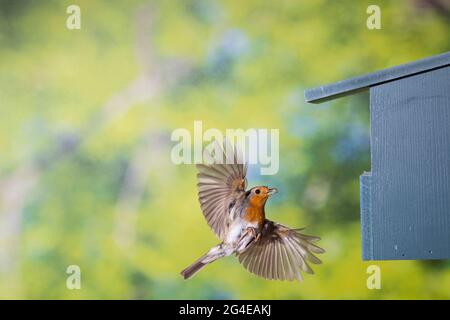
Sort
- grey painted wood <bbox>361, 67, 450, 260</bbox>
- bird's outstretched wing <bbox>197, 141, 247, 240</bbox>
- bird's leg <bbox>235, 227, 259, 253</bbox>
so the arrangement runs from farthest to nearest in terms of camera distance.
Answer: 1. bird's leg <bbox>235, 227, 259, 253</bbox>
2. bird's outstretched wing <bbox>197, 141, 247, 240</bbox>
3. grey painted wood <bbox>361, 67, 450, 260</bbox>

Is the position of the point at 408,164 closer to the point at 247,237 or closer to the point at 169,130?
the point at 247,237

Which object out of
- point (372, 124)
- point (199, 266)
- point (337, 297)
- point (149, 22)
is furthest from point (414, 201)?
point (149, 22)

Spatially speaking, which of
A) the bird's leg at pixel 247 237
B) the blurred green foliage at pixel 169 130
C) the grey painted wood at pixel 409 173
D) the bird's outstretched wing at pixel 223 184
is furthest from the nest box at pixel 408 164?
the blurred green foliage at pixel 169 130

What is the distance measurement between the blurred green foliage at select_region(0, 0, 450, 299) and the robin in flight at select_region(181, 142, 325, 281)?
97cm

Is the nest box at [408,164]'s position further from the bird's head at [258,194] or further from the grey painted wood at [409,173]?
the bird's head at [258,194]

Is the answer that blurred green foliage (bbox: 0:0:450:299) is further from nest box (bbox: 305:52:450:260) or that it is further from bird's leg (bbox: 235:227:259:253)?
nest box (bbox: 305:52:450:260)

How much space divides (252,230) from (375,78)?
858mm

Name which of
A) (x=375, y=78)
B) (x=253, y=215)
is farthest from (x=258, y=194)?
(x=375, y=78)

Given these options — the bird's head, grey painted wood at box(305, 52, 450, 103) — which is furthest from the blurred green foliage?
grey painted wood at box(305, 52, 450, 103)

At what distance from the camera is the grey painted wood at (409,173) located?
5.01 ft

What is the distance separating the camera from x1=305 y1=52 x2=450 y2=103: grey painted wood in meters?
1.56

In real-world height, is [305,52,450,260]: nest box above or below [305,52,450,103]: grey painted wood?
below

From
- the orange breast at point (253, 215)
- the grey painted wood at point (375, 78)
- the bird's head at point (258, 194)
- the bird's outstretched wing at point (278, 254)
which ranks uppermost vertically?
the grey painted wood at point (375, 78)

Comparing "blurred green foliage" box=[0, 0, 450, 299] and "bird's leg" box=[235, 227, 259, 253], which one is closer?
"bird's leg" box=[235, 227, 259, 253]
